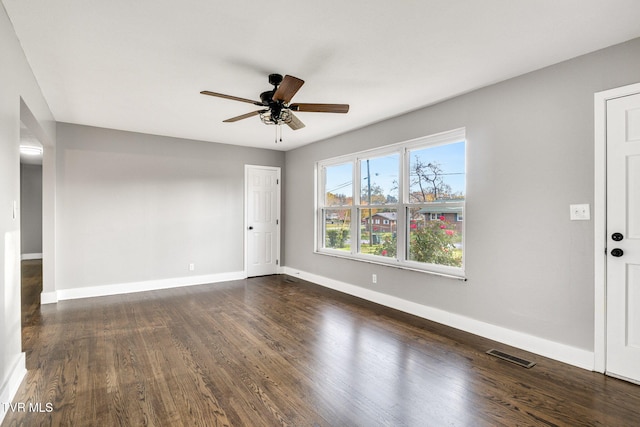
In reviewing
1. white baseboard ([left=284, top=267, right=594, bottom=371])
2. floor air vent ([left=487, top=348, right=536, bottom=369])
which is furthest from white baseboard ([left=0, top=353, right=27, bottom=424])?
white baseboard ([left=284, top=267, right=594, bottom=371])

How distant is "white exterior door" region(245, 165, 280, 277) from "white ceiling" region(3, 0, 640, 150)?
2608mm

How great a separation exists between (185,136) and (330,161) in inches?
94.7

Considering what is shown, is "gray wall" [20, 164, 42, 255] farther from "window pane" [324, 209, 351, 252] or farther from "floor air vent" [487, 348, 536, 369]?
"floor air vent" [487, 348, 536, 369]

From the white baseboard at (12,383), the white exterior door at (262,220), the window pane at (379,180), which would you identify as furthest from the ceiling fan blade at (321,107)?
the white exterior door at (262,220)

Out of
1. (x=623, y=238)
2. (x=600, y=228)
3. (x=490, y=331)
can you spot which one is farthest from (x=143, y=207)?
(x=623, y=238)

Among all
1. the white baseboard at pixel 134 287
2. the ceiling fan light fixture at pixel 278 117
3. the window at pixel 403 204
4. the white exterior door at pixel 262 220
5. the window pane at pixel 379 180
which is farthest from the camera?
the white exterior door at pixel 262 220

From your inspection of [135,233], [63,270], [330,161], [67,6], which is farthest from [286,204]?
[67,6]

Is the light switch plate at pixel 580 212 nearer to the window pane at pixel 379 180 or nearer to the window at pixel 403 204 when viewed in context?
the window at pixel 403 204

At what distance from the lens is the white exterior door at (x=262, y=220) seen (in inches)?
249

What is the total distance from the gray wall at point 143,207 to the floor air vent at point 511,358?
4.38 m

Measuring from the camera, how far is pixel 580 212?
272 cm

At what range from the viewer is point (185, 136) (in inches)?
217

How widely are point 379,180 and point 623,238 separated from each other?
2751 mm

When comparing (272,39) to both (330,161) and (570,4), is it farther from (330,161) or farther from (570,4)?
(330,161)
